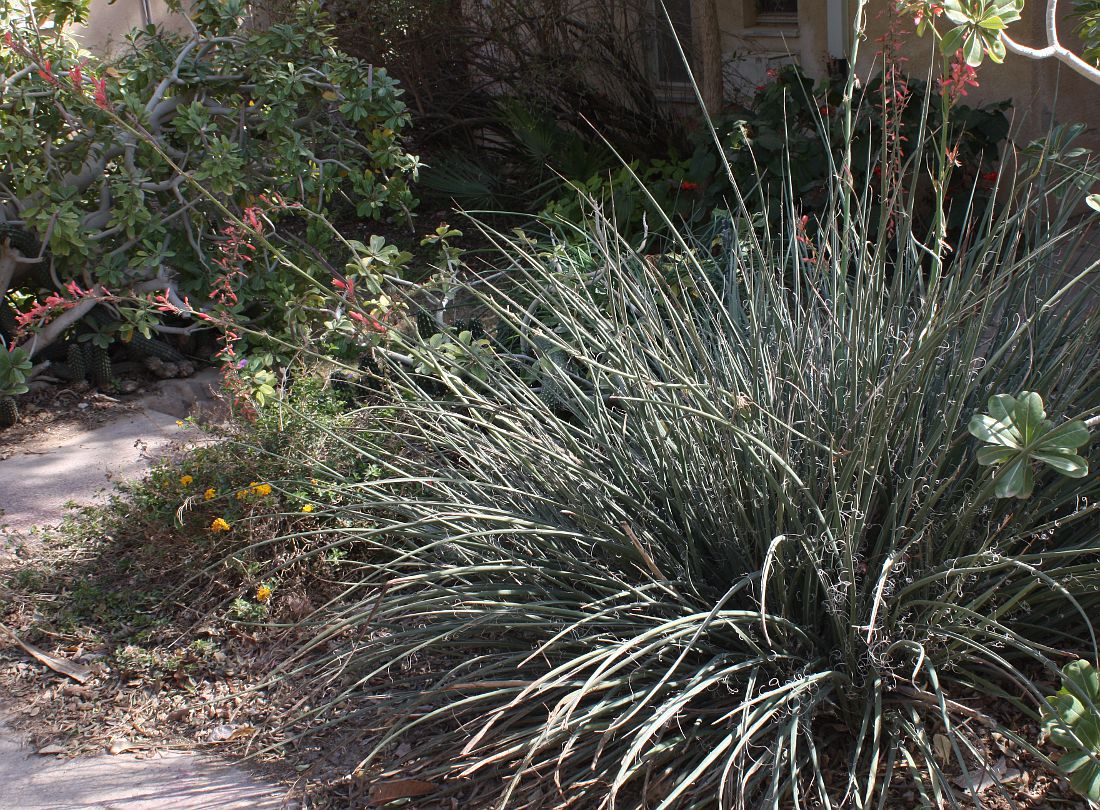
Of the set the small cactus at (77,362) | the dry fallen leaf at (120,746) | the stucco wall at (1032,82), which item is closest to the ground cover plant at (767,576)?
the dry fallen leaf at (120,746)

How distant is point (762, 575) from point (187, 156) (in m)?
4.20

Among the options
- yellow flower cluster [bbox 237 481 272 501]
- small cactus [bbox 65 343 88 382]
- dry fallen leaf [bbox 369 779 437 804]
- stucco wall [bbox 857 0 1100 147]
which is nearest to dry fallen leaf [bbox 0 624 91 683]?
yellow flower cluster [bbox 237 481 272 501]

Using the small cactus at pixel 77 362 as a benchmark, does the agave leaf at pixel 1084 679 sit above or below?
below

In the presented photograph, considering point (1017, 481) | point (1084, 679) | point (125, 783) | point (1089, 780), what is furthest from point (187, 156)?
point (1089, 780)

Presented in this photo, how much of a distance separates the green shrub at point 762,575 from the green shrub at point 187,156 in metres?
2.50

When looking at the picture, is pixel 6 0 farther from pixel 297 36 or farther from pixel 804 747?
pixel 804 747

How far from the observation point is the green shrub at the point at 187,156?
488 cm

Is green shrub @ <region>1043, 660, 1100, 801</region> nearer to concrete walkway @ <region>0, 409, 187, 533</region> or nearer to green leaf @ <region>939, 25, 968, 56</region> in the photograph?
green leaf @ <region>939, 25, 968, 56</region>

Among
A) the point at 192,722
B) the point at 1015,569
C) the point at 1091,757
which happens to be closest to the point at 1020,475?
the point at 1091,757

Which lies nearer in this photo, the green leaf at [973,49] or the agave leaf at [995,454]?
the agave leaf at [995,454]

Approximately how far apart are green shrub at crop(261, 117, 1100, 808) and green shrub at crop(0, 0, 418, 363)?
2498mm

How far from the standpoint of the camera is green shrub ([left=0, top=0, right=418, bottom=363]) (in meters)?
4.88

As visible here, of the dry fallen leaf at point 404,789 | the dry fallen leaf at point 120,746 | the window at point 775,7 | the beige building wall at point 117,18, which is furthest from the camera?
the beige building wall at point 117,18

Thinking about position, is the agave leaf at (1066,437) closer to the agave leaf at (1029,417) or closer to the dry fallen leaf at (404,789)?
the agave leaf at (1029,417)
